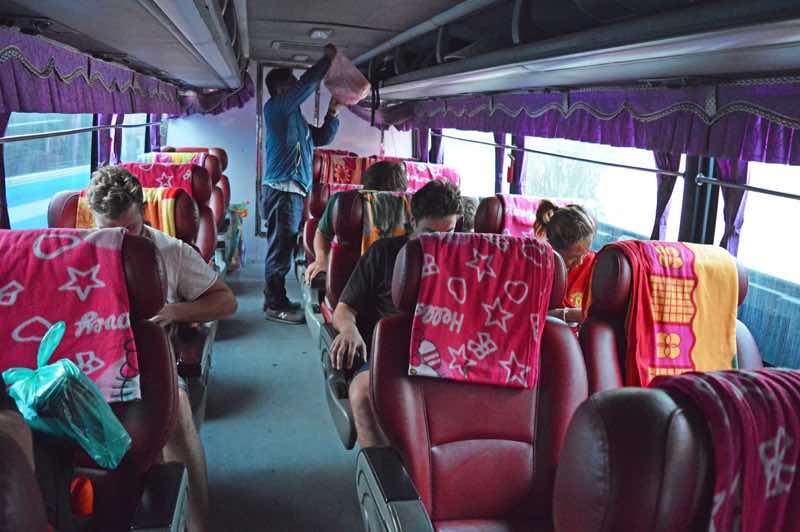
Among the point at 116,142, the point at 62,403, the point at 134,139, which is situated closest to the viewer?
the point at 62,403

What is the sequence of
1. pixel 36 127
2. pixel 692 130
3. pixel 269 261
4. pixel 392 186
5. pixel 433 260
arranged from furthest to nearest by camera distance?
pixel 269 261 < pixel 36 127 < pixel 392 186 < pixel 692 130 < pixel 433 260

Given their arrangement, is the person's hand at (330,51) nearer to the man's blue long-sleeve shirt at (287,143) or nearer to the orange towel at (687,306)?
the man's blue long-sleeve shirt at (287,143)

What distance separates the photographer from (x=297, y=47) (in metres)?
6.34

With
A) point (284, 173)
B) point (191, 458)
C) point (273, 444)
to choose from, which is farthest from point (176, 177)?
point (191, 458)

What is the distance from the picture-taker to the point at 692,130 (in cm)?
301

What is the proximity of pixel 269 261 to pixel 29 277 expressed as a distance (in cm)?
409

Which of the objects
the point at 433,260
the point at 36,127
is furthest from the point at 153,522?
the point at 36,127

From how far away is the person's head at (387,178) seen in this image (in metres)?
4.62

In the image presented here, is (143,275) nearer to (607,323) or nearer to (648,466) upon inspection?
(648,466)

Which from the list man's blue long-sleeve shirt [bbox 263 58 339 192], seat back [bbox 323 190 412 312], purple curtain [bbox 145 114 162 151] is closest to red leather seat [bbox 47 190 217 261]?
seat back [bbox 323 190 412 312]

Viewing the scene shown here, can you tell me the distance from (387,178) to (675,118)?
210 cm

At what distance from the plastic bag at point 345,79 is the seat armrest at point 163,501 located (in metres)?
3.62

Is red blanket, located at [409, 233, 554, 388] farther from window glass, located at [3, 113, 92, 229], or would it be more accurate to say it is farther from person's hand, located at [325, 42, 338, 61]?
person's hand, located at [325, 42, 338, 61]

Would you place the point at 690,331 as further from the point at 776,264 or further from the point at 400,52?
the point at 400,52
